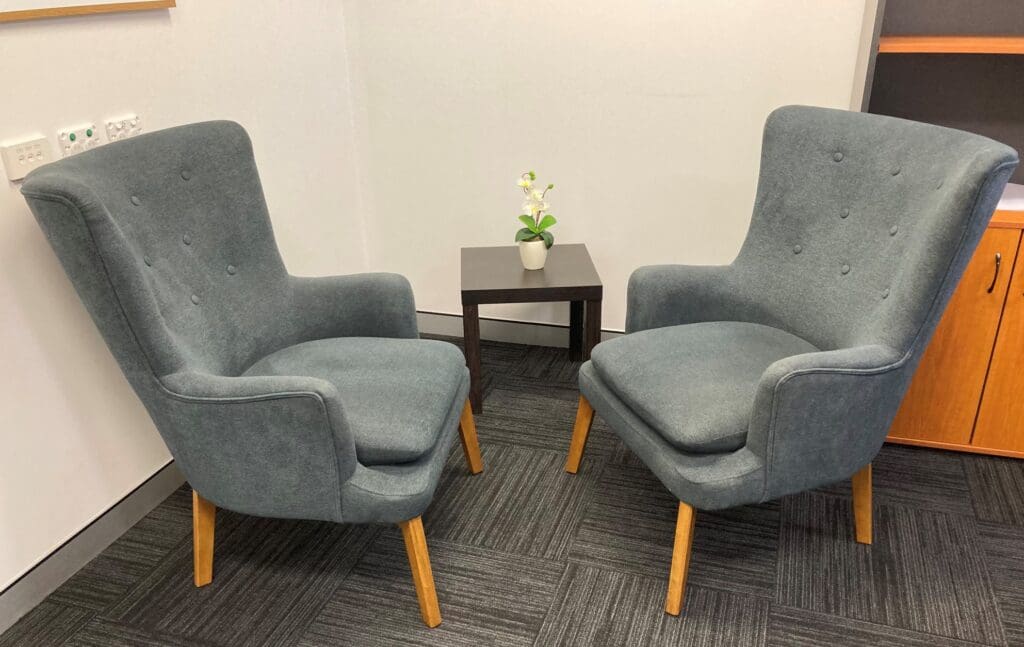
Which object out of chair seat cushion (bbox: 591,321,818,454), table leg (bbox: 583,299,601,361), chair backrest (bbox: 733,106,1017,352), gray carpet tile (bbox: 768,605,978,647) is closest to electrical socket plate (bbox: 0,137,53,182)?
chair seat cushion (bbox: 591,321,818,454)

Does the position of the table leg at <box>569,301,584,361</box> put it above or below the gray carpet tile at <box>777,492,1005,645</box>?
above

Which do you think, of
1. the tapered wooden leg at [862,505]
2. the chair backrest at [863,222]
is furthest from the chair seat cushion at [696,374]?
the tapered wooden leg at [862,505]

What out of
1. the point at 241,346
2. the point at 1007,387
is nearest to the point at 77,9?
the point at 241,346

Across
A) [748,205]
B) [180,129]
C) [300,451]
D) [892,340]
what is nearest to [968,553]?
[892,340]

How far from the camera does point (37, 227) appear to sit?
1744 mm

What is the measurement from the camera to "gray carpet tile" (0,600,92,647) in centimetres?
172

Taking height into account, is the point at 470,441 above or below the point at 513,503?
above

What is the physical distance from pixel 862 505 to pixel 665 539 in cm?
50

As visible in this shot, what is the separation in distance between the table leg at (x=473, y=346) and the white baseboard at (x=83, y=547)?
3.03 ft

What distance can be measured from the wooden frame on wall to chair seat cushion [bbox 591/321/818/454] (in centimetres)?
145

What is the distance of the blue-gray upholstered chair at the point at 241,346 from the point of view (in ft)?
5.02

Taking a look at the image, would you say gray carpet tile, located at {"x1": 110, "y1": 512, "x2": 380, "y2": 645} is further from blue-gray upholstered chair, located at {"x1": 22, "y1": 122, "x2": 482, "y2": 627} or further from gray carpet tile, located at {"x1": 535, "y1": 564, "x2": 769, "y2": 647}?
gray carpet tile, located at {"x1": 535, "y1": 564, "x2": 769, "y2": 647}

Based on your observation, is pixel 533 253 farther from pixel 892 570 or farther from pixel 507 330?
pixel 892 570

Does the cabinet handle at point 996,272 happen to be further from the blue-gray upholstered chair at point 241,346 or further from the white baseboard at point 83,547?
the white baseboard at point 83,547
